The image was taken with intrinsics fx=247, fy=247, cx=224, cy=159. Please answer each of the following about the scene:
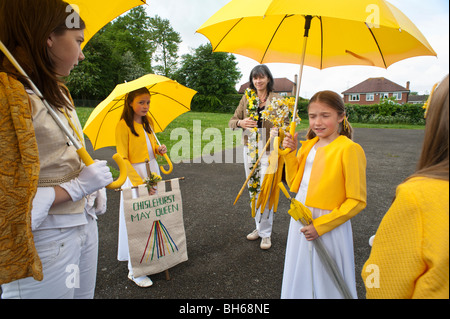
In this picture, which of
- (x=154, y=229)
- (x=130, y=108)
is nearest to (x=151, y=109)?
(x=130, y=108)

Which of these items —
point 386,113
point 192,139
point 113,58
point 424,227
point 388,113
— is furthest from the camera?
point 113,58

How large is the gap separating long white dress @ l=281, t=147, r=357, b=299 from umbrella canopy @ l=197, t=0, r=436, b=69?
1.07 meters

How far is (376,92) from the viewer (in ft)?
186

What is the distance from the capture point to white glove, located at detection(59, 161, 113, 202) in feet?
4.50

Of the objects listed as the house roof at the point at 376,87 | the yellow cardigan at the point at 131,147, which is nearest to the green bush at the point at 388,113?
the yellow cardigan at the point at 131,147

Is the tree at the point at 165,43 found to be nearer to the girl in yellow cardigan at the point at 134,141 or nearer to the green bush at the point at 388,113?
the green bush at the point at 388,113

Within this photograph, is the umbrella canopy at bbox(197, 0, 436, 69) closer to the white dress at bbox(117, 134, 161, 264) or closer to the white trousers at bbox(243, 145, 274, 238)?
the white trousers at bbox(243, 145, 274, 238)

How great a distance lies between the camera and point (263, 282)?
2848 mm

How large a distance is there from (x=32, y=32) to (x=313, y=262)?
7.74ft

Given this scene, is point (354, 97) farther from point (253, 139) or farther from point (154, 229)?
point (154, 229)
